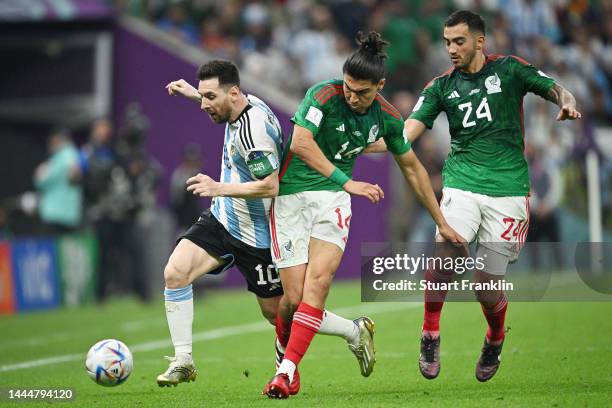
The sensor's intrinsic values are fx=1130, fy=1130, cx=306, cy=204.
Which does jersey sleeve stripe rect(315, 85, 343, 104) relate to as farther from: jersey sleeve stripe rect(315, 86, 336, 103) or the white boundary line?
the white boundary line

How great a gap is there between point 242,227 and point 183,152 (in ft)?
38.6

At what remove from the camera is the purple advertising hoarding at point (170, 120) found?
19969mm

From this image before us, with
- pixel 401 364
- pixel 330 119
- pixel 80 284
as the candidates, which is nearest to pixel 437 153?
pixel 80 284

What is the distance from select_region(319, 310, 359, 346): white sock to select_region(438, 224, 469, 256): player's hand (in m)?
0.99

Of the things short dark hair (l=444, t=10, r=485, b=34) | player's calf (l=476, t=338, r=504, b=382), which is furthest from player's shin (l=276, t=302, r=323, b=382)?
short dark hair (l=444, t=10, r=485, b=34)

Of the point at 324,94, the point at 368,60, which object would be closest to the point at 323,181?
the point at 324,94

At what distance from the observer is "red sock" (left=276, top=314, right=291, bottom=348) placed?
8.48 meters

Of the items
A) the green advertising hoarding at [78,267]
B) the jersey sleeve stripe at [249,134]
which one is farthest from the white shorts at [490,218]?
the green advertising hoarding at [78,267]

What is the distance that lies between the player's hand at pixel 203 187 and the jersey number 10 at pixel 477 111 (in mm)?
2101

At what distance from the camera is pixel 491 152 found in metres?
8.59

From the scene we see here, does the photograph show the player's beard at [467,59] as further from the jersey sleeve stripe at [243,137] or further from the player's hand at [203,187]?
the player's hand at [203,187]

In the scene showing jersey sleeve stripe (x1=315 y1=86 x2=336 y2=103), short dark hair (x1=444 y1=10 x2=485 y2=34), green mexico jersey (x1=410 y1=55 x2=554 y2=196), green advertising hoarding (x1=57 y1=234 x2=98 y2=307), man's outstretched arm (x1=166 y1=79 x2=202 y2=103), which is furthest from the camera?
green advertising hoarding (x1=57 y1=234 x2=98 y2=307)

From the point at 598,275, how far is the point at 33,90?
12.6 metres

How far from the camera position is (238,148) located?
26.7 feet
